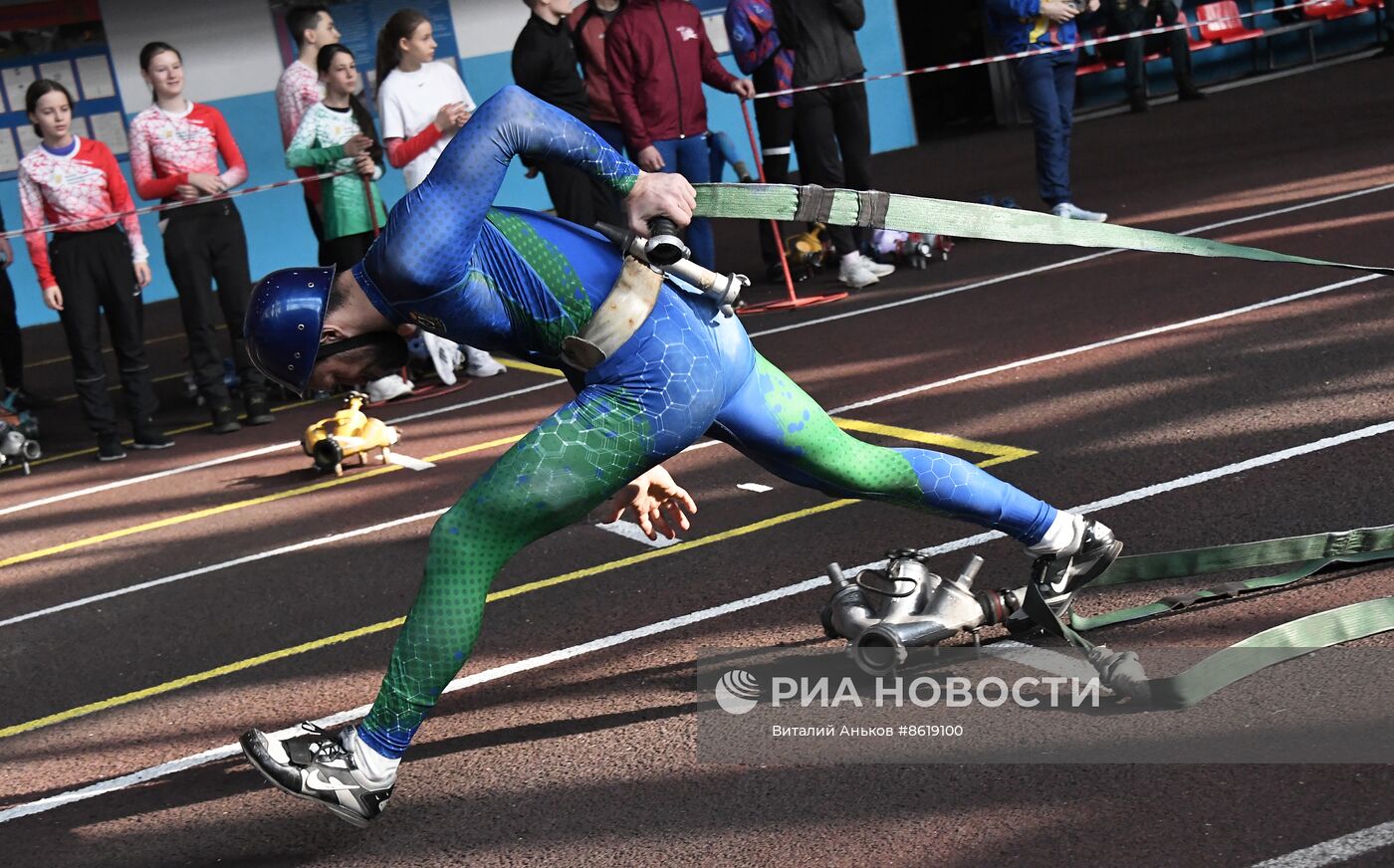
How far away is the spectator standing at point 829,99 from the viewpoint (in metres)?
10.6

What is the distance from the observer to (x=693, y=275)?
3.68 meters

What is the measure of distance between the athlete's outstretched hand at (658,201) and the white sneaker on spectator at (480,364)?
22.2ft

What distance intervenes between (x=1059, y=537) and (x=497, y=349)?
1636 mm

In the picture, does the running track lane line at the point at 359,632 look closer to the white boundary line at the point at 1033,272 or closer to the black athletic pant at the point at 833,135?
the white boundary line at the point at 1033,272

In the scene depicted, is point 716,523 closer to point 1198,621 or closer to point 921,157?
point 1198,621

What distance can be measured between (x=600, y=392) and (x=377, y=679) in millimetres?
1839

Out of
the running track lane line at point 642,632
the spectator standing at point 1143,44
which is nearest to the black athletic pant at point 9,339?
the running track lane line at point 642,632

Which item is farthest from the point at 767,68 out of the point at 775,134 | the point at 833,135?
the point at 833,135

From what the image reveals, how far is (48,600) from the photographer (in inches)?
268

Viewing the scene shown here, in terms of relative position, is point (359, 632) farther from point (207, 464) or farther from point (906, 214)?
point (207, 464)

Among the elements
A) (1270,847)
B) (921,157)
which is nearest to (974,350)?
(1270,847)

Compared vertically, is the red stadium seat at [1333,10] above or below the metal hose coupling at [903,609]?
above

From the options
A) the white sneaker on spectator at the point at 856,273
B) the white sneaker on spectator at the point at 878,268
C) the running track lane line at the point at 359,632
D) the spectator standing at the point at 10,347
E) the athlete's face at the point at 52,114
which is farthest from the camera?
the white sneaker on spectator at the point at 878,268

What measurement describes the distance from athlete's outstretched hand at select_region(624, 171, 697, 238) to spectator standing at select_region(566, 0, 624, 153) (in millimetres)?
6991
